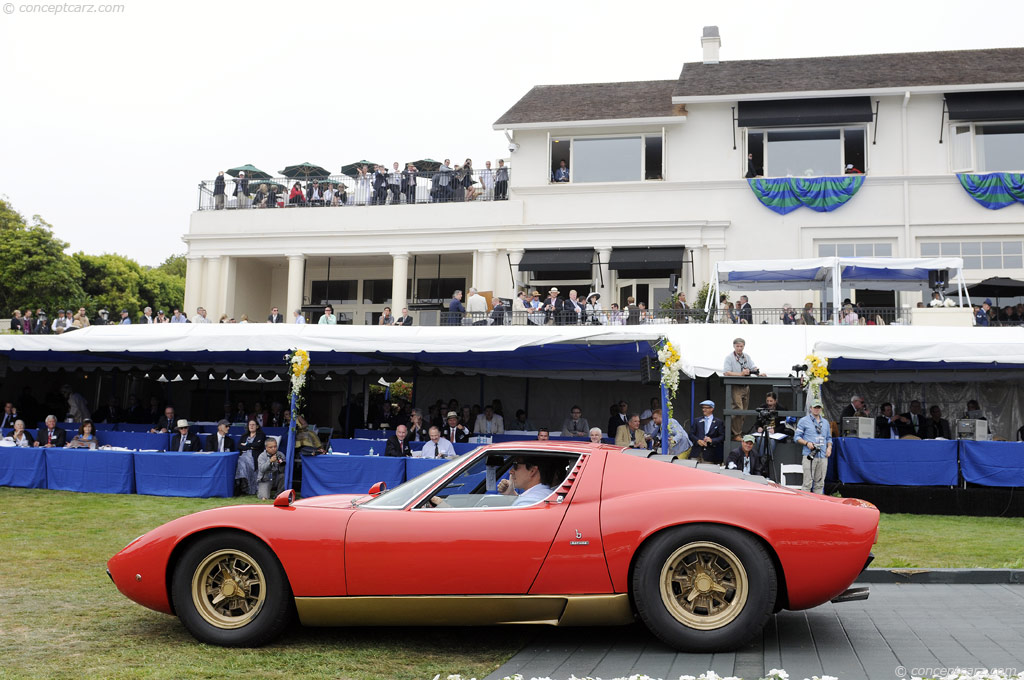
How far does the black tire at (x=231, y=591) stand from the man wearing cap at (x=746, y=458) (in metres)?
9.51

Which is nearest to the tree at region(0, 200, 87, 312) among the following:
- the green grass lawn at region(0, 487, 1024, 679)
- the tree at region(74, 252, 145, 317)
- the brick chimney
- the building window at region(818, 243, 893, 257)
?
the tree at region(74, 252, 145, 317)

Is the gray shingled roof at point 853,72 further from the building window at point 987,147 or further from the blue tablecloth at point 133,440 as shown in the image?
the blue tablecloth at point 133,440

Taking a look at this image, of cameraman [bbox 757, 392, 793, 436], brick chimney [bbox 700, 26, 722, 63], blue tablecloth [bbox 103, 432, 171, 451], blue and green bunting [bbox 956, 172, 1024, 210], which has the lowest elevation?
blue tablecloth [bbox 103, 432, 171, 451]

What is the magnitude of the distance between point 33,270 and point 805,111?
39.4m

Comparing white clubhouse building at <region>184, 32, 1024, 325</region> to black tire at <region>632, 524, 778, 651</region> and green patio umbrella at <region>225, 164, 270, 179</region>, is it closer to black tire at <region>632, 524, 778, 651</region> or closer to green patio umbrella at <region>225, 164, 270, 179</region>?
green patio umbrella at <region>225, 164, 270, 179</region>

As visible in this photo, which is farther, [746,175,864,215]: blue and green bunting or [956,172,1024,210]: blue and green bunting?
[746,175,864,215]: blue and green bunting

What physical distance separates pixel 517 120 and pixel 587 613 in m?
25.3

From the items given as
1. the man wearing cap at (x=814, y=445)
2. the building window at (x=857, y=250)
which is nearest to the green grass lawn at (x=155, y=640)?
the man wearing cap at (x=814, y=445)

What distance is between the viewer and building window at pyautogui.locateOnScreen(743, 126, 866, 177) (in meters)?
27.1

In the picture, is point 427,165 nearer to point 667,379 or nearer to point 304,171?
point 304,171

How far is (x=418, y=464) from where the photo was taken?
1359cm

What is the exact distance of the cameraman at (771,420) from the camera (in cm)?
1391

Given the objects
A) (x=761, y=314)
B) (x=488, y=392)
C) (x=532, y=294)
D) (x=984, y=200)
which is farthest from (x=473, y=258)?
(x=984, y=200)

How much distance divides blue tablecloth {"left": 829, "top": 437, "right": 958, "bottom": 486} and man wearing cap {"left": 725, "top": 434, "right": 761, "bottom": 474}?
62.2 inches
